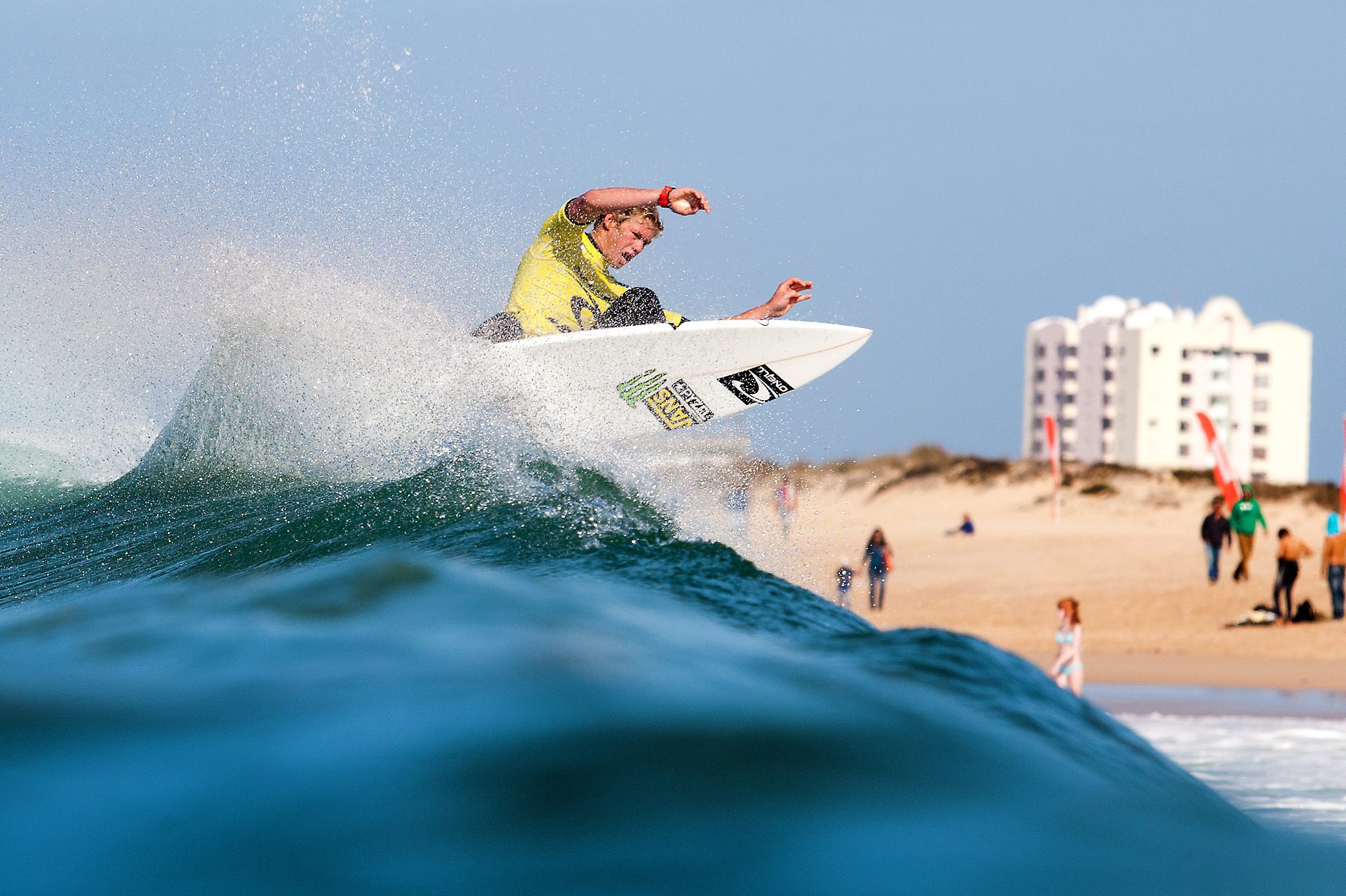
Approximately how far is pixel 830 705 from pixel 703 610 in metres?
0.95

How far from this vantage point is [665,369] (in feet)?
26.1

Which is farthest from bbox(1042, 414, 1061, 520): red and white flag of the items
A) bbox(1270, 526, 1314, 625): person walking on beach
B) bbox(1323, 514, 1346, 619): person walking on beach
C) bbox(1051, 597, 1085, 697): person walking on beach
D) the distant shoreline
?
bbox(1051, 597, 1085, 697): person walking on beach

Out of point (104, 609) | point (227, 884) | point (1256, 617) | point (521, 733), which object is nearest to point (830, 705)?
point (521, 733)

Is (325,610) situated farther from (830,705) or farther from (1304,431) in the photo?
(1304,431)

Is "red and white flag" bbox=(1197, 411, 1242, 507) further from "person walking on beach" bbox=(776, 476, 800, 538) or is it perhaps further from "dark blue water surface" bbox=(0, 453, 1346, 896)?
"dark blue water surface" bbox=(0, 453, 1346, 896)

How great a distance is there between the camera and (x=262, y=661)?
3436 millimetres

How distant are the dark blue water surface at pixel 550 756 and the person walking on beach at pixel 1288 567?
1745 centimetres

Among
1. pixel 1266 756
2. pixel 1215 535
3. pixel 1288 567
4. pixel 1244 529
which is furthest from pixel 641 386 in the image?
pixel 1244 529

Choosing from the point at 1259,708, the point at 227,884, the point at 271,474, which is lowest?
the point at 1259,708

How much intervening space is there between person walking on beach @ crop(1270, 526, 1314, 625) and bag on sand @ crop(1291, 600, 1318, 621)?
0.10 metres

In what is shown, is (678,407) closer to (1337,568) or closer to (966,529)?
(1337,568)

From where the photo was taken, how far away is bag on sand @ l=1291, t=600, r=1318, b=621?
2003 cm

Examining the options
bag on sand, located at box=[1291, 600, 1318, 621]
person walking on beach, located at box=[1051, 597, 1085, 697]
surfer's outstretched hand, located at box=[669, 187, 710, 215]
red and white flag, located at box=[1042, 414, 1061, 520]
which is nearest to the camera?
surfer's outstretched hand, located at box=[669, 187, 710, 215]

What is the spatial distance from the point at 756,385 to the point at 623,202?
1755 millimetres
